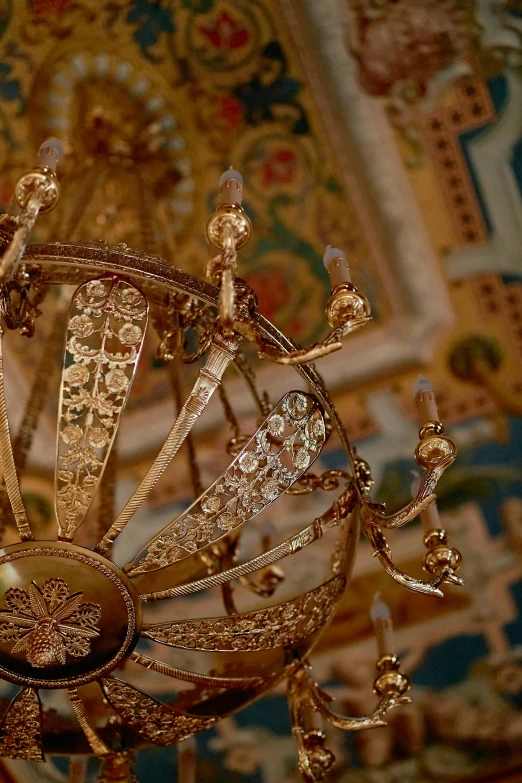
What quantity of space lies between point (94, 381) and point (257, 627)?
0.80 m

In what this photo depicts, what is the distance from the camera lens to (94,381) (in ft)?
7.95

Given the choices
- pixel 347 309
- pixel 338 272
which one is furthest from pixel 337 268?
pixel 347 309

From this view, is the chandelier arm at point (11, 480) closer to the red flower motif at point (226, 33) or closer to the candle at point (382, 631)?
the candle at point (382, 631)

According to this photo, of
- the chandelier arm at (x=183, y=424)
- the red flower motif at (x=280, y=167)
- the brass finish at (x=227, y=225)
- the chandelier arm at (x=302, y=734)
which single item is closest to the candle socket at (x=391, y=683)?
the chandelier arm at (x=302, y=734)

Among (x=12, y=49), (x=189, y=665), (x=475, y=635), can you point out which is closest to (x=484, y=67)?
(x=12, y=49)

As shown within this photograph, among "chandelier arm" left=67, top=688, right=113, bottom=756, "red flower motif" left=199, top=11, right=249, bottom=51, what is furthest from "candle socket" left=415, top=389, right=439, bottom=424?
"red flower motif" left=199, top=11, right=249, bottom=51

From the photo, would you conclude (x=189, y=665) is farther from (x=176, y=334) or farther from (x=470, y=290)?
(x=176, y=334)

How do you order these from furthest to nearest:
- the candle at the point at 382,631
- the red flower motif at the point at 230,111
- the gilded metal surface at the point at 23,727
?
the red flower motif at the point at 230,111
the candle at the point at 382,631
the gilded metal surface at the point at 23,727

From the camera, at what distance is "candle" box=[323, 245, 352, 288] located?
230 centimetres

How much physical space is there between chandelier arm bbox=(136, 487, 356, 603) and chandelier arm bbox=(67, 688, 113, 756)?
1.30 feet

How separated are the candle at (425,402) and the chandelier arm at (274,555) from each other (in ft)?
1.05

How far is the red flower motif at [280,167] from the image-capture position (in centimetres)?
431

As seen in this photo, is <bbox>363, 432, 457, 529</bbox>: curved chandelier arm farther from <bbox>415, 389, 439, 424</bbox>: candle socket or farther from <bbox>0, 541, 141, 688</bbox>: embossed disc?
<bbox>0, 541, 141, 688</bbox>: embossed disc

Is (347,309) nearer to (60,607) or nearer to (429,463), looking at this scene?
(429,463)
